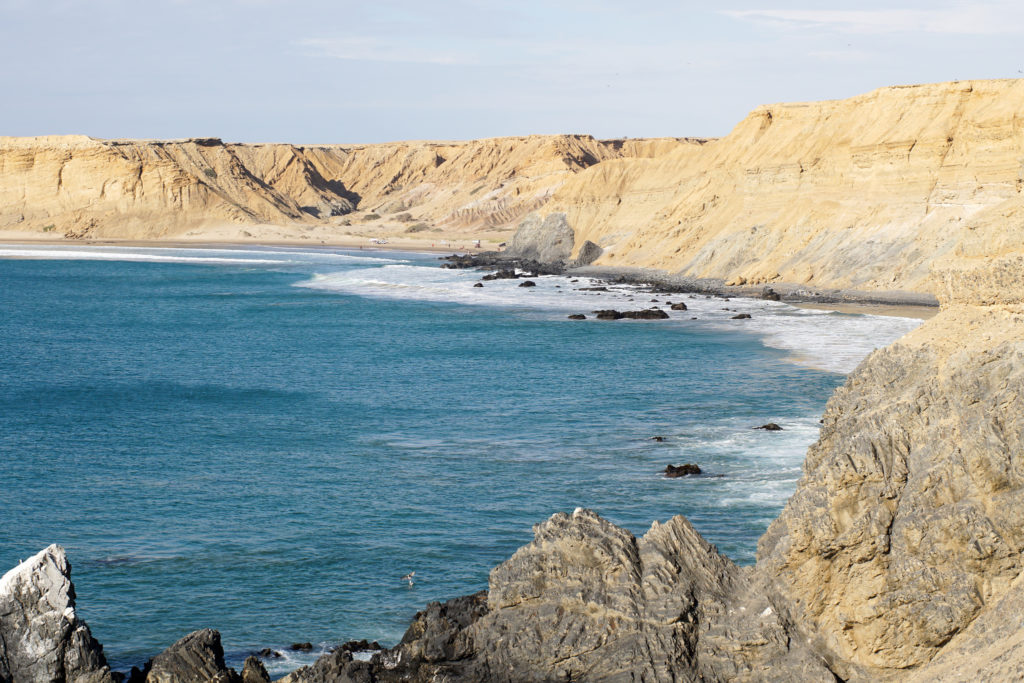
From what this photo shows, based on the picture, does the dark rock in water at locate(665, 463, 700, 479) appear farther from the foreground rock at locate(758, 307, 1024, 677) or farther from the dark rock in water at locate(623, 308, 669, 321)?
the dark rock in water at locate(623, 308, 669, 321)

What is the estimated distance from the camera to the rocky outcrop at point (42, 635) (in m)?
11.7

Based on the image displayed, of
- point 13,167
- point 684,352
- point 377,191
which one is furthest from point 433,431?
point 377,191

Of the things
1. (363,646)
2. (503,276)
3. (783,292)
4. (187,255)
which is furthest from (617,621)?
(187,255)

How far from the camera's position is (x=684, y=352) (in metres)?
40.1

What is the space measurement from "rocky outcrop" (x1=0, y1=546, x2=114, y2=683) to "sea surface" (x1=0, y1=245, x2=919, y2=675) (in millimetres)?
1840

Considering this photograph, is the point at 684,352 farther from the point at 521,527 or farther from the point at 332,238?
the point at 332,238

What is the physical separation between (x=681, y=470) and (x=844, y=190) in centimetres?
4778

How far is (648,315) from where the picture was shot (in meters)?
52.3

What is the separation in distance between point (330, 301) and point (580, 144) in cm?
11903

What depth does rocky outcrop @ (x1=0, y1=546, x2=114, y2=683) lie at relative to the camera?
38.4 feet

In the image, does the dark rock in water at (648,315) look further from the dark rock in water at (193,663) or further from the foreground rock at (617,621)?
the foreground rock at (617,621)

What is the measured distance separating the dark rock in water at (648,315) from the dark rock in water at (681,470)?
3038cm

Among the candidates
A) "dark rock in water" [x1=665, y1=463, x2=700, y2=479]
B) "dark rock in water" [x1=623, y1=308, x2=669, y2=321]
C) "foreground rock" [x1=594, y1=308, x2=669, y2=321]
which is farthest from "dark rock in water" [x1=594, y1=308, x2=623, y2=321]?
"dark rock in water" [x1=665, y1=463, x2=700, y2=479]

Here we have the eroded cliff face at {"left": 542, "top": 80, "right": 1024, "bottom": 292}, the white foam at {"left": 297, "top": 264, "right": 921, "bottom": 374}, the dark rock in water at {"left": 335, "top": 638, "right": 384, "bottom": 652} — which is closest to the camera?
the dark rock in water at {"left": 335, "top": 638, "right": 384, "bottom": 652}
